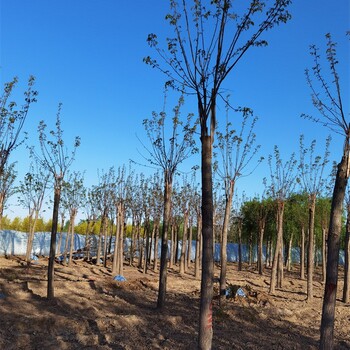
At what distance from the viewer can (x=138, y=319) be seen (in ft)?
29.0

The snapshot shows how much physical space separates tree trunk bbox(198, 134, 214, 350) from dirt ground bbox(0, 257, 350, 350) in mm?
2778

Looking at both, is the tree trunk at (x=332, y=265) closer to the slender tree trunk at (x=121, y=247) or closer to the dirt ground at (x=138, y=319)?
the dirt ground at (x=138, y=319)

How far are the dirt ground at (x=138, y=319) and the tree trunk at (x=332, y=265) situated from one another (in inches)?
105

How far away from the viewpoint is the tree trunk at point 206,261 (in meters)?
4.69

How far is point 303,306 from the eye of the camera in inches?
525

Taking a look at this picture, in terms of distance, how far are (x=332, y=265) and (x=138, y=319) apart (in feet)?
16.0

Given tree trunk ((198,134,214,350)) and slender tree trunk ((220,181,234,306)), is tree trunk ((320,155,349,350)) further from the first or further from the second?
slender tree trunk ((220,181,234,306))

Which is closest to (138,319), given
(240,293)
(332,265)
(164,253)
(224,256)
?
(164,253)

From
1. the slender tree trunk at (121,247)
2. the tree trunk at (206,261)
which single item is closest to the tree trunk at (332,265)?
the tree trunk at (206,261)

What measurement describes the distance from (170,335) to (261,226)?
1608 cm

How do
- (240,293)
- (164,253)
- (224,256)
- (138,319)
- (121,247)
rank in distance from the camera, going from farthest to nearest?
(121,247) < (240,293) < (224,256) < (164,253) < (138,319)

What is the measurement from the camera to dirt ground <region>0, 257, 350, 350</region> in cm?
726

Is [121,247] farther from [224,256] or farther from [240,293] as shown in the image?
[224,256]

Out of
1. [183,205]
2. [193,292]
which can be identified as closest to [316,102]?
[193,292]
